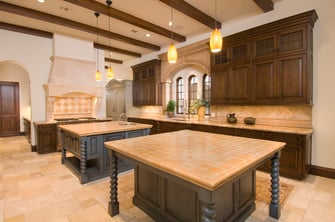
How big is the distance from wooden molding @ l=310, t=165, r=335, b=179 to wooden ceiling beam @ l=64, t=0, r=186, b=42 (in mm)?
4653

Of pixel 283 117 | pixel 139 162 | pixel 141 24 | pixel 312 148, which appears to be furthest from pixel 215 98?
pixel 139 162

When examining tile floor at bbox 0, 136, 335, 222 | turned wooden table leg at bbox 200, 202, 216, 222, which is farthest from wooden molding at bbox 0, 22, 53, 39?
turned wooden table leg at bbox 200, 202, 216, 222

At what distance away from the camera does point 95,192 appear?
2.98m

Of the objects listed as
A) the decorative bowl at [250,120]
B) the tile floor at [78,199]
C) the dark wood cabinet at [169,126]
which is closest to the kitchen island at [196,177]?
the tile floor at [78,199]

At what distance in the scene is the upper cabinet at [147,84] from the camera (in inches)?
259

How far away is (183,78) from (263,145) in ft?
17.4

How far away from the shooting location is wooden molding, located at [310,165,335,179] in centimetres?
340

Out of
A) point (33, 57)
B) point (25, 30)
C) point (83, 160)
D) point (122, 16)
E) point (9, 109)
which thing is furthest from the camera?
point (9, 109)

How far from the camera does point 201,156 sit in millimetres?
1712

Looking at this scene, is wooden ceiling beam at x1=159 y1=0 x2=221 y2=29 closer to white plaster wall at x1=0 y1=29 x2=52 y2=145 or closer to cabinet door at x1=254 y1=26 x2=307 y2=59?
cabinet door at x1=254 y1=26 x2=307 y2=59

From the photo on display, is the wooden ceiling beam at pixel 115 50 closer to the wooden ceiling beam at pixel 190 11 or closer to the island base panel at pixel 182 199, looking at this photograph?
the wooden ceiling beam at pixel 190 11

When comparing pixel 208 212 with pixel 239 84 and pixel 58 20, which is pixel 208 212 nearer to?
pixel 239 84

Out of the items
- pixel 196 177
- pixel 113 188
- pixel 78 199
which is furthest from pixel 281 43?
pixel 78 199

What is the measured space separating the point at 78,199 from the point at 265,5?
4896 mm
